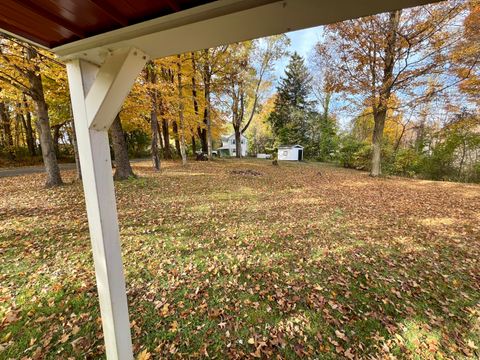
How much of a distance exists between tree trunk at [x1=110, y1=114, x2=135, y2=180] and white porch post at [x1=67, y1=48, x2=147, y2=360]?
7981 millimetres

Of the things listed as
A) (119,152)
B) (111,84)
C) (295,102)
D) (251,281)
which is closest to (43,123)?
(119,152)

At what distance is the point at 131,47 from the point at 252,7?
85 cm

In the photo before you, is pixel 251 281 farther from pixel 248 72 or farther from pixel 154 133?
pixel 248 72

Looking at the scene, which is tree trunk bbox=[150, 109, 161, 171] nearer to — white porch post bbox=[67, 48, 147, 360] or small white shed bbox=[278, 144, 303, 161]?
white porch post bbox=[67, 48, 147, 360]

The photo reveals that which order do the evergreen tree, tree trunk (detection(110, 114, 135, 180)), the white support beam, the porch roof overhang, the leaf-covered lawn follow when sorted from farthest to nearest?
the evergreen tree, tree trunk (detection(110, 114, 135, 180)), the leaf-covered lawn, the white support beam, the porch roof overhang

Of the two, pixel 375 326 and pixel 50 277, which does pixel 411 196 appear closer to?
pixel 375 326

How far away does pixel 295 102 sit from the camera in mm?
29594

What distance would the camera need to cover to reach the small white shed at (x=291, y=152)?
28078 mm

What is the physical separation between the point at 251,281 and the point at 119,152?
783 cm

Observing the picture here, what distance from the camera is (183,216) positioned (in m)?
6.04

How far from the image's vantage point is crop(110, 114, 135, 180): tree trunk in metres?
8.68

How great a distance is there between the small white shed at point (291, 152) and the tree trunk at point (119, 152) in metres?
22.2

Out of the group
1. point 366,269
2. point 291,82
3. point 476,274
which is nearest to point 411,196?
point 476,274

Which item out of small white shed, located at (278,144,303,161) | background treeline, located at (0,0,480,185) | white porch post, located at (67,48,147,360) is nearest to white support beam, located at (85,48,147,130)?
white porch post, located at (67,48,147,360)
